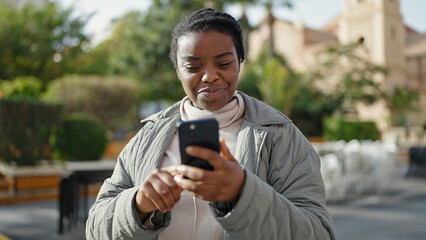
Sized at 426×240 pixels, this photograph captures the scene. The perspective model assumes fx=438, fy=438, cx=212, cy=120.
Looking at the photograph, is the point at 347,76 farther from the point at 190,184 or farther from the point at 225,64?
the point at 190,184

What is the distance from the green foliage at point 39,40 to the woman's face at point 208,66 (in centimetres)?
1967

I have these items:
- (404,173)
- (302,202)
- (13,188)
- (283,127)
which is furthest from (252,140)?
(404,173)

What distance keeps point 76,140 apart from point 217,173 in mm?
10957

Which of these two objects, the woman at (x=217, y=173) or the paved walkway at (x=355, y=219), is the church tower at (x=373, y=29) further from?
the woman at (x=217, y=173)

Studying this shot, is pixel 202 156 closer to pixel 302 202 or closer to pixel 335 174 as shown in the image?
pixel 302 202

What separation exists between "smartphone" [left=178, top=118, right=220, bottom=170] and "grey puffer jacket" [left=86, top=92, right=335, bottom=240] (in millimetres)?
112

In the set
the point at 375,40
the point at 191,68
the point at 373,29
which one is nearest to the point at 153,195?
the point at 191,68

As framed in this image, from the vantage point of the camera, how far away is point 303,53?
3600cm

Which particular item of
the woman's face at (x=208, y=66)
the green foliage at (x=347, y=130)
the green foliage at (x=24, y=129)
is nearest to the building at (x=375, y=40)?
the green foliage at (x=347, y=130)

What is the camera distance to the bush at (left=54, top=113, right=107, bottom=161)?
36.9 ft

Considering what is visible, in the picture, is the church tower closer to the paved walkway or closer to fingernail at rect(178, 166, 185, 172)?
the paved walkway

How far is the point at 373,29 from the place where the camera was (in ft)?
87.7

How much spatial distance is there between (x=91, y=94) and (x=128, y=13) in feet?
39.9

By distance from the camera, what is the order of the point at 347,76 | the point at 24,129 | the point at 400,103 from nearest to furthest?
the point at 24,129
the point at 347,76
the point at 400,103
